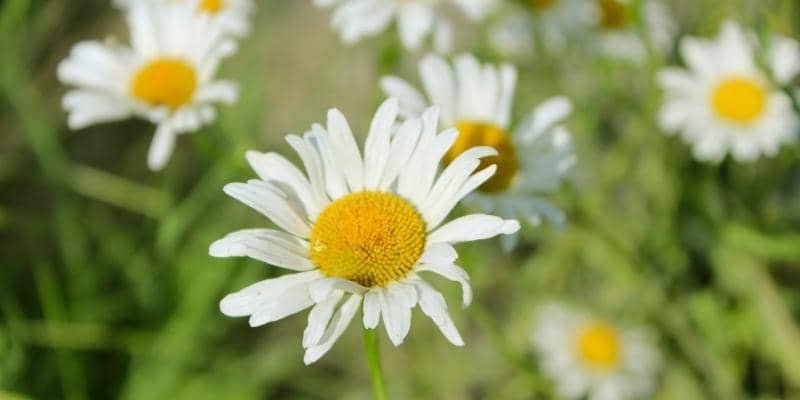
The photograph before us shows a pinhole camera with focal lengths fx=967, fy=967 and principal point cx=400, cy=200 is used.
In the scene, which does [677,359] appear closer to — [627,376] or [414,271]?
[627,376]

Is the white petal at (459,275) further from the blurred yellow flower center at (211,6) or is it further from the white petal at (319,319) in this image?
the blurred yellow flower center at (211,6)

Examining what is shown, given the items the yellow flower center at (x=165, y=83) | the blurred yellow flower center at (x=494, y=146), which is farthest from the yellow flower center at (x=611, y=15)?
the yellow flower center at (x=165, y=83)

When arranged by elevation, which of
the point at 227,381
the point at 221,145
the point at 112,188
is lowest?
the point at 227,381

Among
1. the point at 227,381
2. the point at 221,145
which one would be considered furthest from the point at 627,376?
the point at 221,145

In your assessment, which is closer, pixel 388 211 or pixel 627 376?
pixel 388 211

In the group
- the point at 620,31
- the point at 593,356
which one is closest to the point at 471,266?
the point at 593,356

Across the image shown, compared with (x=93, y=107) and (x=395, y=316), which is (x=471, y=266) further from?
(x=395, y=316)
